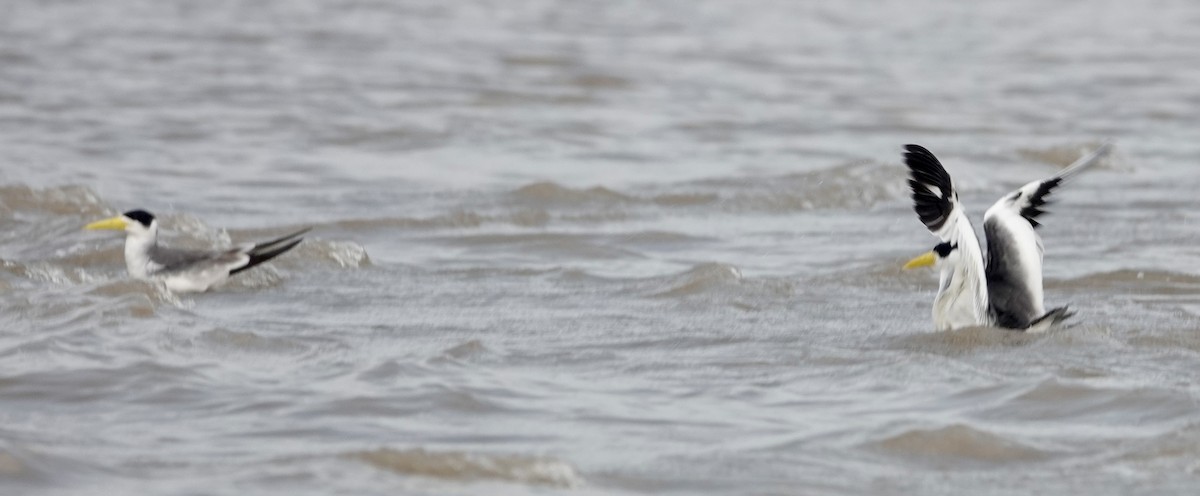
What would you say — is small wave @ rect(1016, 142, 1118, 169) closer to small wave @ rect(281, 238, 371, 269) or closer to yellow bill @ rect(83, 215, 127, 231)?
small wave @ rect(281, 238, 371, 269)

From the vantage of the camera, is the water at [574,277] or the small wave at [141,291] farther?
the small wave at [141,291]

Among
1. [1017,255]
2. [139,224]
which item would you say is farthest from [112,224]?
[1017,255]

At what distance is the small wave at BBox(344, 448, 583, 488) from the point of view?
572 cm

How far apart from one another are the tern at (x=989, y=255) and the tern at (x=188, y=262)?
3.32m

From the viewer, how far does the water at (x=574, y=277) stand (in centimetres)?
605

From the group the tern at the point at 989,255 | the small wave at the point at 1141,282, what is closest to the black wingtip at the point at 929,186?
the tern at the point at 989,255

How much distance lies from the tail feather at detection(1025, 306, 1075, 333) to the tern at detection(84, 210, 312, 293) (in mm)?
3745

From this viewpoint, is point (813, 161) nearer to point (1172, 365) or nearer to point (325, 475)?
point (1172, 365)

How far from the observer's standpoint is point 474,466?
580cm

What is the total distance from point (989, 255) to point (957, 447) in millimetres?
2222

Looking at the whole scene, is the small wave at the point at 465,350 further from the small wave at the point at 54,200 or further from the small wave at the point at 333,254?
the small wave at the point at 54,200

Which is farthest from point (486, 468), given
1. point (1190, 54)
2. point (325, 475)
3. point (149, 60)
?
point (1190, 54)

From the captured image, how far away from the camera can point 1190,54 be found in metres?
23.1

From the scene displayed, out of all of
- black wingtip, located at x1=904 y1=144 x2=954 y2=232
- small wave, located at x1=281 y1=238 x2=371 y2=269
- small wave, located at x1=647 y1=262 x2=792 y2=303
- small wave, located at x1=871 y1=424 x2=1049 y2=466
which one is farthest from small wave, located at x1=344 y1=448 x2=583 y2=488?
small wave, located at x1=281 y1=238 x2=371 y2=269
